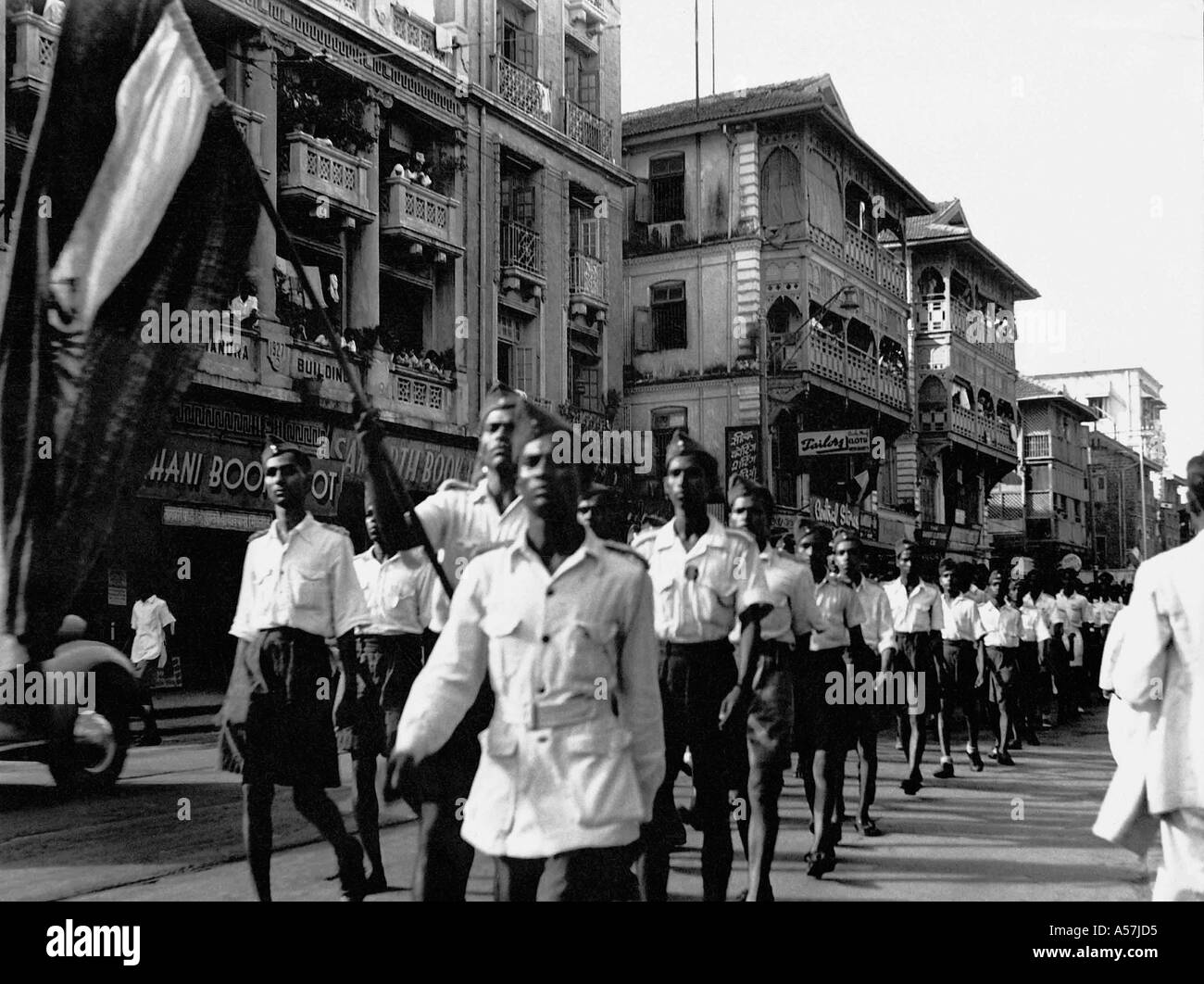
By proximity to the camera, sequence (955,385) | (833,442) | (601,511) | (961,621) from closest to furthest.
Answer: (601,511) → (833,442) → (955,385) → (961,621)

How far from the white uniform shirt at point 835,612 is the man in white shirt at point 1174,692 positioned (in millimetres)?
3323

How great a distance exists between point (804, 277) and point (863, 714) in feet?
8.20

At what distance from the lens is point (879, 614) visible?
873 centimetres

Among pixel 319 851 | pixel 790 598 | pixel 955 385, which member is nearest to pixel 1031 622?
pixel 955 385

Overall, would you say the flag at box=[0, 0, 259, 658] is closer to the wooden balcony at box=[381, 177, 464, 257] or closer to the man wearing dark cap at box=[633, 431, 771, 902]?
the wooden balcony at box=[381, 177, 464, 257]

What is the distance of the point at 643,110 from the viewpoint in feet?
25.0

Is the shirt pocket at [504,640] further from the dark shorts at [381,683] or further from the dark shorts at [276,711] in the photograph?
the dark shorts at [381,683]

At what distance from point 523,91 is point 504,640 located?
4725mm

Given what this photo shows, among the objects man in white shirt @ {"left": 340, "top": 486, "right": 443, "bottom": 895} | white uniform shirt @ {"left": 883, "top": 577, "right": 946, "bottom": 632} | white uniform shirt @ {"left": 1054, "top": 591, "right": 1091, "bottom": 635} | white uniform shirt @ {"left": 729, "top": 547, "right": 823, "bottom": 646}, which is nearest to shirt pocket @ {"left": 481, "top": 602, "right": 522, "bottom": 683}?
man in white shirt @ {"left": 340, "top": 486, "right": 443, "bottom": 895}

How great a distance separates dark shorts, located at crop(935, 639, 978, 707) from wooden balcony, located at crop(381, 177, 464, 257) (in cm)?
527

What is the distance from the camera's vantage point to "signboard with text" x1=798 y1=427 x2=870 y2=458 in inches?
318

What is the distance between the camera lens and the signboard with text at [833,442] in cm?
808

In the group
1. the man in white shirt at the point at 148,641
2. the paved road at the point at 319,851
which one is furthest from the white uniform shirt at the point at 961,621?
the man in white shirt at the point at 148,641

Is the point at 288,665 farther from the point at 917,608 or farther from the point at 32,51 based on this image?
the point at 917,608
